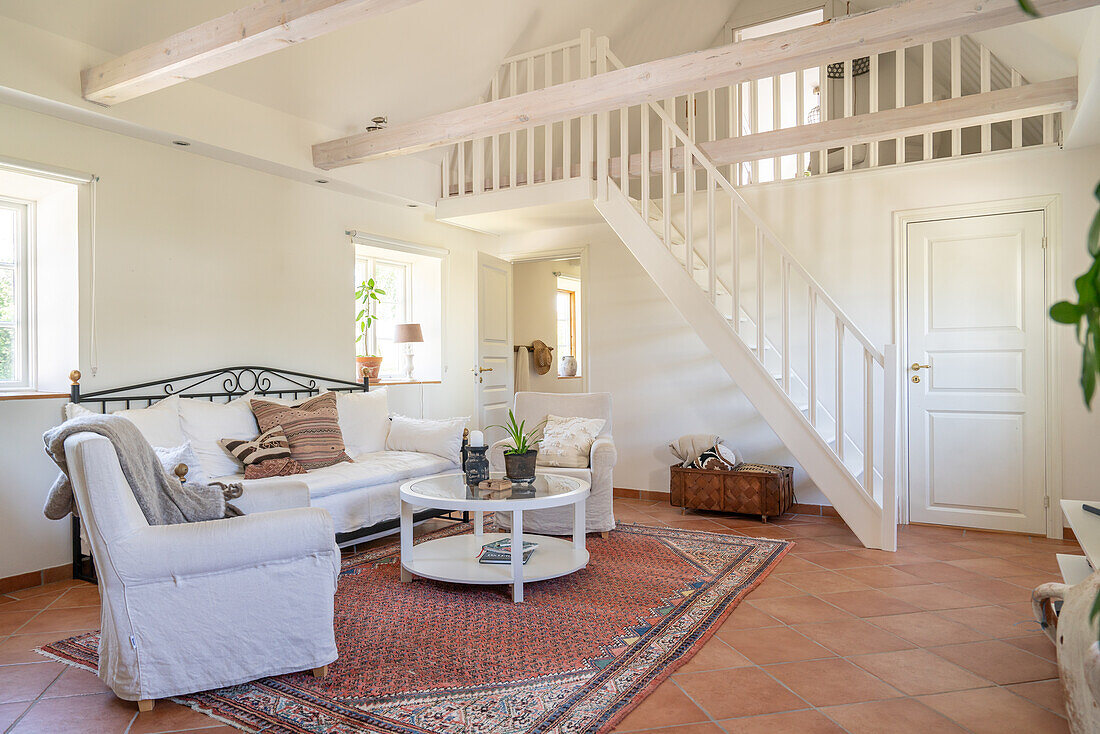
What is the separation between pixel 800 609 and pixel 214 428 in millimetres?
3049

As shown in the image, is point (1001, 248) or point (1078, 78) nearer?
point (1078, 78)

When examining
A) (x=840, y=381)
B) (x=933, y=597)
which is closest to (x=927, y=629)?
(x=933, y=597)

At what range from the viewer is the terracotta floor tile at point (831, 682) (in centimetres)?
223

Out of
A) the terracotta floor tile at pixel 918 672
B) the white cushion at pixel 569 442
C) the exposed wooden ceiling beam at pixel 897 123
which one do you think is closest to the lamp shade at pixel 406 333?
the white cushion at pixel 569 442

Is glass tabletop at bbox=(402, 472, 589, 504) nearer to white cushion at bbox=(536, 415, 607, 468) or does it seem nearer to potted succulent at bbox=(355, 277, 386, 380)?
white cushion at bbox=(536, 415, 607, 468)

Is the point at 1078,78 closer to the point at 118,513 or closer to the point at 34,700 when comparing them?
the point at 118,513

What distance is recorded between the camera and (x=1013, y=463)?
175 inches

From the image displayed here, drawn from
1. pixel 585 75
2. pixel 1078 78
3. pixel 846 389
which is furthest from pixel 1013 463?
pixel 585 75

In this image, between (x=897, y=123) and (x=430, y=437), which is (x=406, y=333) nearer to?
(x=430, y=437)

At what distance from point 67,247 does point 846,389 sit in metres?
4.81

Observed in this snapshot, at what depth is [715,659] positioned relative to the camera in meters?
2.51

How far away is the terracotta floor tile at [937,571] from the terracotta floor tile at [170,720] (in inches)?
126

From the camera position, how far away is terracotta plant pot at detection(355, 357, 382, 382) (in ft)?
17.3

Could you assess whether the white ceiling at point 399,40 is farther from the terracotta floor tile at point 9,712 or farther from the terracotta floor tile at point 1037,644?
the terracotta floor tile at point 1037,644
